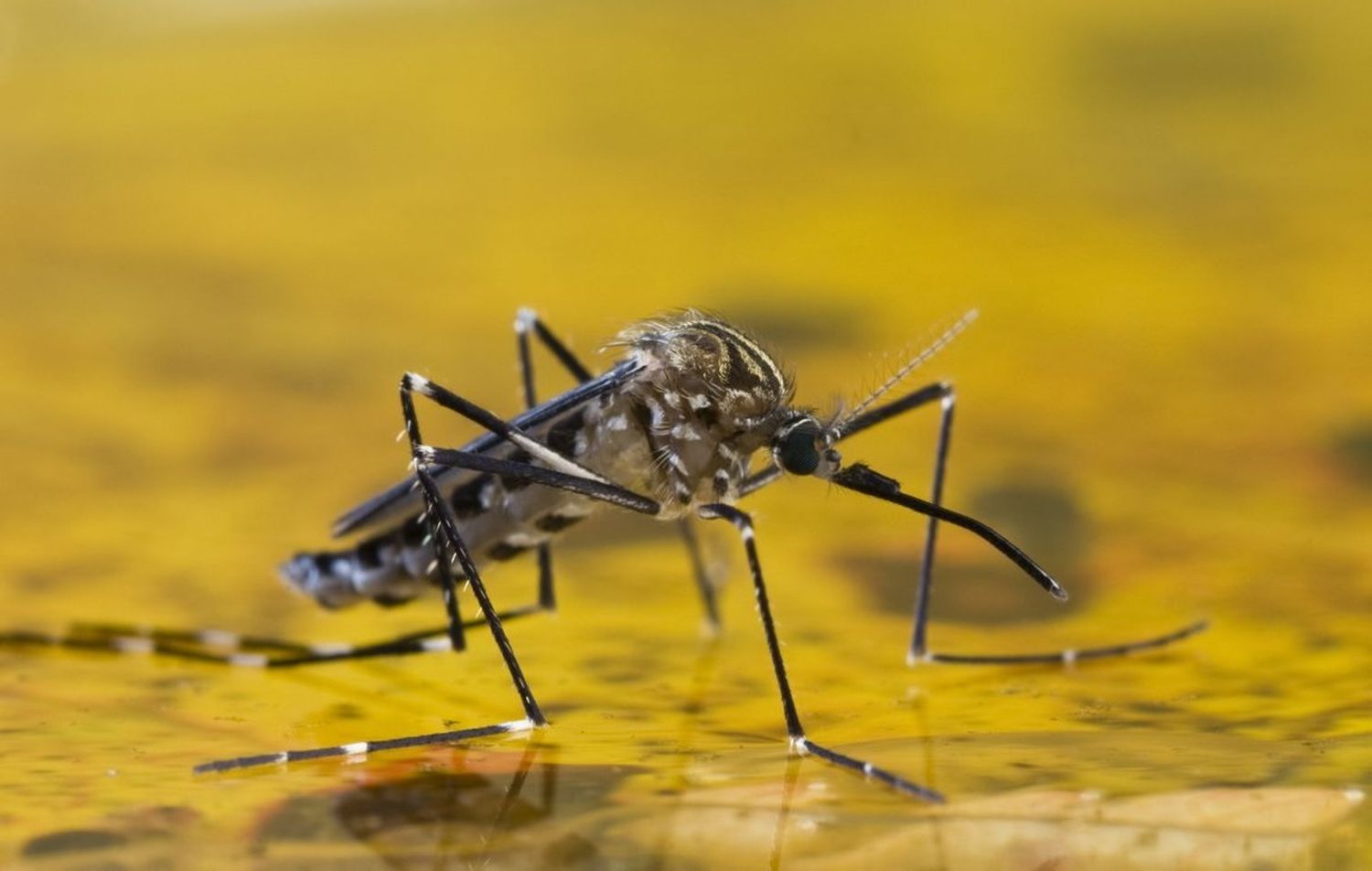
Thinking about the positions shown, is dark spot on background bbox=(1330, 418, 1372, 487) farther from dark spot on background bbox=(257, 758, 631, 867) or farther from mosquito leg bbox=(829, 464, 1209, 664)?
dark spot on background bbox=(257, 758, 631, 867)

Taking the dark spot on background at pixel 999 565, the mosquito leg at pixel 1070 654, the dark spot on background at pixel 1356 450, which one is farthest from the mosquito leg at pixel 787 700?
the dark spot on background at pixel 1356 450

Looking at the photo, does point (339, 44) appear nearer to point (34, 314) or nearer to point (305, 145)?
point (305, 145)

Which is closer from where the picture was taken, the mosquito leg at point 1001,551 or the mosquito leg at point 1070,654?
the mosquito leg at point 1001,551

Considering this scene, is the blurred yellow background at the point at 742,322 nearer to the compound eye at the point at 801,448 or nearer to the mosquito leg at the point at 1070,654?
the mosquito leg at the point at 1070,654

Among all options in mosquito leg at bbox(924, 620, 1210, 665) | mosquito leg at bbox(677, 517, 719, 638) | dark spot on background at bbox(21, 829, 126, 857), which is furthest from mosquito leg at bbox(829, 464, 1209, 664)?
dark spot on background at bbox(21, 829, 126, 857)

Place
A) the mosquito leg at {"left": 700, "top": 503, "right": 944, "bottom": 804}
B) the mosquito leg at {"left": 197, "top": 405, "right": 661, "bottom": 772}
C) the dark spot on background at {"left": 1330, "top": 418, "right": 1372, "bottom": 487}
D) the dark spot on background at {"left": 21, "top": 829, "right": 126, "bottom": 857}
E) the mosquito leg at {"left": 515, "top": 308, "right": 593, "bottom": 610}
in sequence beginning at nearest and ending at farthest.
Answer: the dark spot on background at {"left": 21, "top": 829, "right": 126, "bottom": 857} → the mosquito leg at {"left": 700, "top": 503, "right": 944, "bottom": 804} → the mosquito leg at {"left": 197, "top": 405, "right": 661, "bottom": 772} → the mosquito leg at {"left": 515, "top": 308, "right": 593, "bottom": 610} → the dark spot on background at {"left": 1330, "top": 418, "right": 1372, "bottom": 487}

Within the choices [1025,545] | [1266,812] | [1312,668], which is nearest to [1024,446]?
[1025,545]

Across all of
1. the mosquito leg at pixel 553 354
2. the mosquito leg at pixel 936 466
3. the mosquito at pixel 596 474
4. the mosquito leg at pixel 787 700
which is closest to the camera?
the mosquito leg at pixel 787 700
